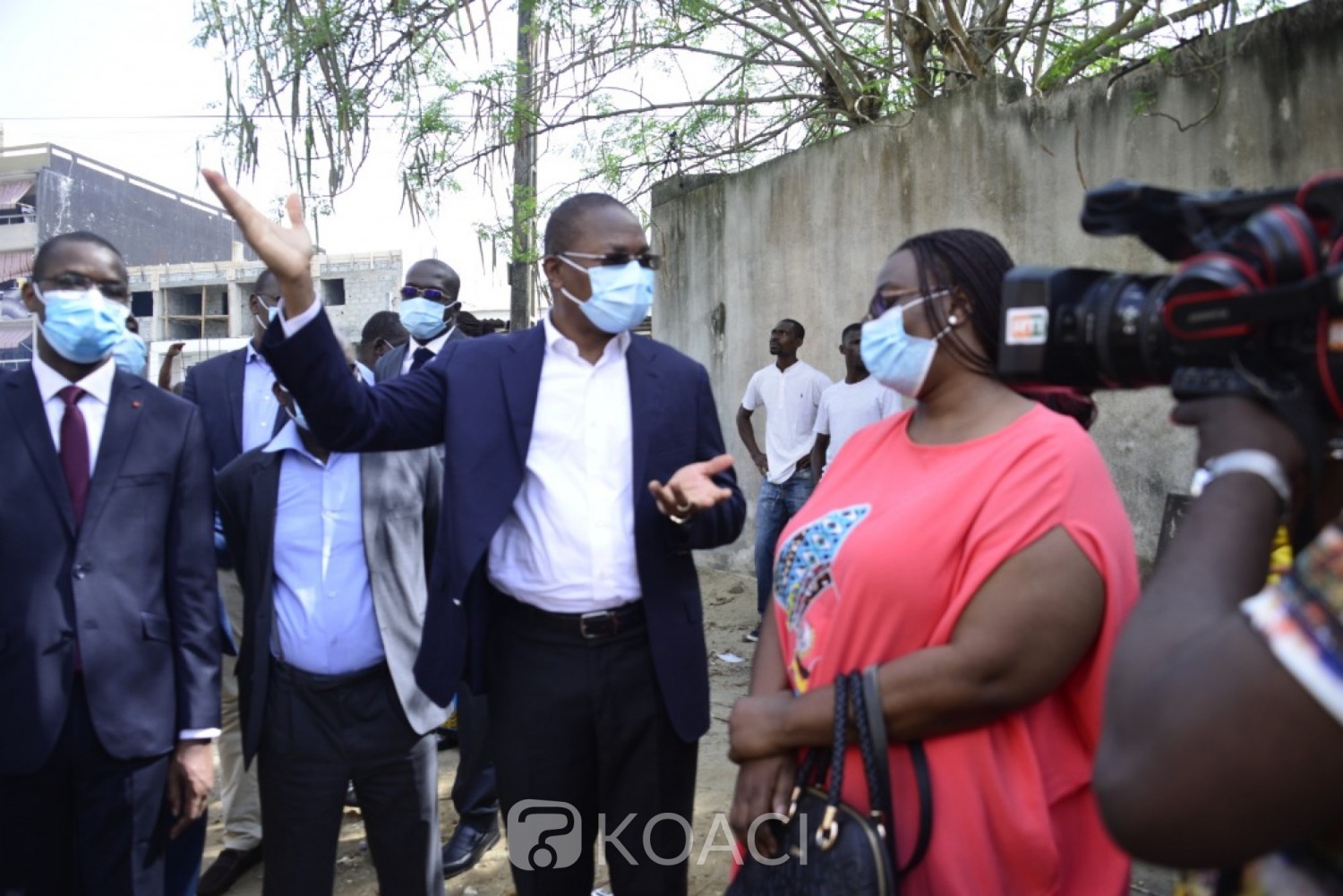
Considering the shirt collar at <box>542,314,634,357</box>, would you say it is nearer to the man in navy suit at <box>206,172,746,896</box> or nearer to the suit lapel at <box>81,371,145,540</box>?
the man in navy suit at <box>206,172,746,896</box>

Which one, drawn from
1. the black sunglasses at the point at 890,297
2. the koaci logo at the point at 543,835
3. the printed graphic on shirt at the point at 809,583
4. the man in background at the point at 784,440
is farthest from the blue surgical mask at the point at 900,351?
the man in background at the point at 784,440

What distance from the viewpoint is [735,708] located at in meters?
1.97

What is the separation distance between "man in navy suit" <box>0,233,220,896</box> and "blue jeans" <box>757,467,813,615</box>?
4484 millimetres

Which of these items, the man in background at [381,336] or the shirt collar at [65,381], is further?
the man in background at [381,336]

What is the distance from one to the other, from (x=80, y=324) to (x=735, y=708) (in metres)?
1.74

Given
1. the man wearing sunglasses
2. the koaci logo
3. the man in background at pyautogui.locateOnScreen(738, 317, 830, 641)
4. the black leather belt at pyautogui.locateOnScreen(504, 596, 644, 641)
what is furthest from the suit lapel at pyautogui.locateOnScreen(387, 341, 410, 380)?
the man in background at pyautogui.locateOnScreen(738, 317, 830, 641)

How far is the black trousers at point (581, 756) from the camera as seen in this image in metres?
2.50

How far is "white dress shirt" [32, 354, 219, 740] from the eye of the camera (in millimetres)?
2506

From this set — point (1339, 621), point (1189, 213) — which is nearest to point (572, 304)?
point (1189, 213)

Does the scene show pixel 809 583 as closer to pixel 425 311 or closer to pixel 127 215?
pixel 425 311

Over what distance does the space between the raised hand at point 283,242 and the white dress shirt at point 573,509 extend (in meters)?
0.62

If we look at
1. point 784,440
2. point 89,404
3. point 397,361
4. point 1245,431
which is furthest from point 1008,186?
point 1245,431

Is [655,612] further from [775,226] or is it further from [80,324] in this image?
[775,226]

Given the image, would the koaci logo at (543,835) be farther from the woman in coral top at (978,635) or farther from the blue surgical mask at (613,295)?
the blue surgical mask at (613,295)
